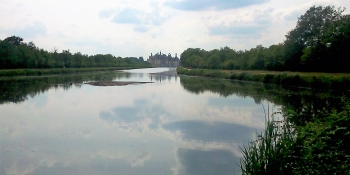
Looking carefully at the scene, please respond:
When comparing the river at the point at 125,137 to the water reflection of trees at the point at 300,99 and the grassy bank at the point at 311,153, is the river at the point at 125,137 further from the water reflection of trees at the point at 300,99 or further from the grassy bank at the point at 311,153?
→ the grassy bank at the point at 311,153

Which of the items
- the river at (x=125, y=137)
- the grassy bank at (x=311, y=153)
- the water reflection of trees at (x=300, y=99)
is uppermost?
the grassy bank at (x=311, y=153)

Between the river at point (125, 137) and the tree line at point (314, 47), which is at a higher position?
the tree line at point (314, 47)

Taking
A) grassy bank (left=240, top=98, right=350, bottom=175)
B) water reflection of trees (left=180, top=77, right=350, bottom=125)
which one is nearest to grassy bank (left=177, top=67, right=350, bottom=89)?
water reflection of trees (left=180, top=77, right=350, bottom=125)

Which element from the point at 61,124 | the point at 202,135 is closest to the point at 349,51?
the point at 202,135

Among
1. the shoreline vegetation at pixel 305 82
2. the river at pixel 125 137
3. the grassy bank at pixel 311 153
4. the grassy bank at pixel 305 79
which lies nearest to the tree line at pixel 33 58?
the shoreline vegetation at pixel 305 82

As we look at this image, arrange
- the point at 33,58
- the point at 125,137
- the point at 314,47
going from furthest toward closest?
the point at 33,58
the point at 314,47
the point at 125,137

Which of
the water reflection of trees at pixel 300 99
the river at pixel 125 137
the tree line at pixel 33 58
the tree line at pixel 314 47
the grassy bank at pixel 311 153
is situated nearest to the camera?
the grassy bank at pixel 311 153

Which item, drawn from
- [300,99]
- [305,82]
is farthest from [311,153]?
[305,82]

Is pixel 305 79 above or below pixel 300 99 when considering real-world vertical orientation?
above

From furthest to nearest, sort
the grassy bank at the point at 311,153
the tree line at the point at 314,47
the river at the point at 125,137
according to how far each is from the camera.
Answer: the tree line at the point at 314,47
the river at the point at 125,137
the grassy bank at the point at 311,153

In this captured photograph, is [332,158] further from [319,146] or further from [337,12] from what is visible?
[337,12]

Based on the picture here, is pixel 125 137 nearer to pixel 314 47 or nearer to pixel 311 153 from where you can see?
pixel 311 153

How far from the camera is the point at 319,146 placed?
6.07m

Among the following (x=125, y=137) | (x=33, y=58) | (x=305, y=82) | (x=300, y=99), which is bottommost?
(x=125, y=137)
